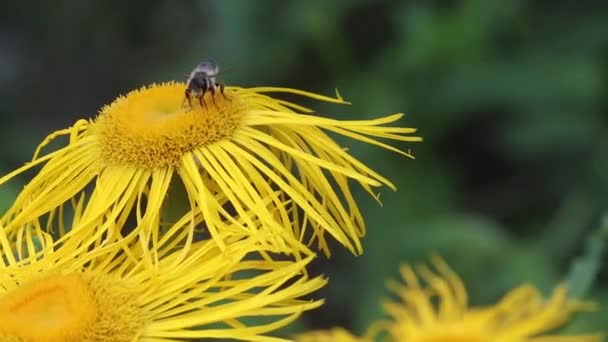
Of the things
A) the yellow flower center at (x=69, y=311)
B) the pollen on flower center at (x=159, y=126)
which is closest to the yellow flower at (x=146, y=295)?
the yellow flower center at (x=69, y=311)

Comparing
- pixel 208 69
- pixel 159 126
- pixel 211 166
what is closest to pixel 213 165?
pixel 211 166

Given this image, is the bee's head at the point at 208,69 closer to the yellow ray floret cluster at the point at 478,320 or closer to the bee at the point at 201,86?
the bee at the point at 201,86

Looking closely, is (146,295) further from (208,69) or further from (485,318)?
(485,318)

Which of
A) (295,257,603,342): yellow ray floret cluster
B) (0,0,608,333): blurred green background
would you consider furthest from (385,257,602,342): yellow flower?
(0,0,608,333): blurred green background

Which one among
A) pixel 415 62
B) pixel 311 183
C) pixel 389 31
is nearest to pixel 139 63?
pixel 389 31

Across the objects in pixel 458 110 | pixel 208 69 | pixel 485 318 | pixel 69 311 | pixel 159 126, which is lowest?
pixel 69 311

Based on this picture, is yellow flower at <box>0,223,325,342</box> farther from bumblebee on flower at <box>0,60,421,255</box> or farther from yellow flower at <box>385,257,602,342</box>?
yellow flower at <box>385,257,602,342</box>
